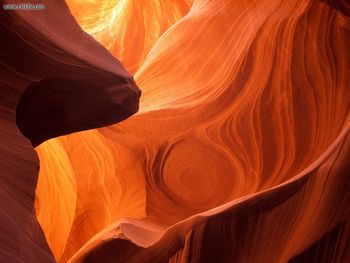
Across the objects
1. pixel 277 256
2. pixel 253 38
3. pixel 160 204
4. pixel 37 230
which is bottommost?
pixel 160 204

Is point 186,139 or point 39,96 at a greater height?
point 39,96

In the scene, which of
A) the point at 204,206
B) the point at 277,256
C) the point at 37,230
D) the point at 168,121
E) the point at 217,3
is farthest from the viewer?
the point at 217,3

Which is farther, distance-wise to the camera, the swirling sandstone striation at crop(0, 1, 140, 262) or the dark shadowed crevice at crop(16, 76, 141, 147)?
the dark shadowed crevice at crop(16, 76, 141, 147)

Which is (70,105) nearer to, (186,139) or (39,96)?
(39,96)

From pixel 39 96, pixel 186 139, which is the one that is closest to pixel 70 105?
pixel 39 96

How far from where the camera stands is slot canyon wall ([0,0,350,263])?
1107mm

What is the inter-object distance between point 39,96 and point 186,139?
100 centimetres

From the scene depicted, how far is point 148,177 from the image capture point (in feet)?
6.82

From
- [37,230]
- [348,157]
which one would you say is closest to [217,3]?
[348,157]

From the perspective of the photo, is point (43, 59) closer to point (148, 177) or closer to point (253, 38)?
point (148, 177)

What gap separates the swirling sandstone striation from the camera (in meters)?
1.01

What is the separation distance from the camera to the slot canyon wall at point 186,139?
3.63 ft

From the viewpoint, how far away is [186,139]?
2094 mm

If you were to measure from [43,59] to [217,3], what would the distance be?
4.84 feet
